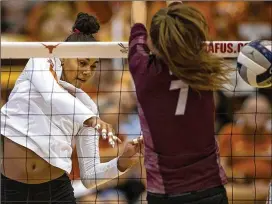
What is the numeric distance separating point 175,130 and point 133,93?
2.54m

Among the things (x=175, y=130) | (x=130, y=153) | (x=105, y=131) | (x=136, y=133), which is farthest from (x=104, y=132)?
(x=136, y=133)

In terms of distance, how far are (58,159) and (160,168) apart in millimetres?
915

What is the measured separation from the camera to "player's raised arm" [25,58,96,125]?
3.20m

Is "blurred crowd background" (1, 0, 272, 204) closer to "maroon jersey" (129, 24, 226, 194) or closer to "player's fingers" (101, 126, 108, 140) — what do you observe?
"player's fingers" (101, 126, 108, 140)

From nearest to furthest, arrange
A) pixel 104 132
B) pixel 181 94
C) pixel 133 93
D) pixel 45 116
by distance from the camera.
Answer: pixel 181 94, pixel 104 132, pixel 45 116, pixel 133 93

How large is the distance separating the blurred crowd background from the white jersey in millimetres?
1102

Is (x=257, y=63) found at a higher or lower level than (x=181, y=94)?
higher

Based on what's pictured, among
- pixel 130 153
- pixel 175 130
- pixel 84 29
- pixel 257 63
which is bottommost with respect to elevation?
pixel 130 153

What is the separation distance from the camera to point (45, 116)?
330cm

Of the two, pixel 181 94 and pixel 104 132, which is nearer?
pixel 181 94

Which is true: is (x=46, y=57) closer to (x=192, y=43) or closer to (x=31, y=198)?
(x=31, y=198)

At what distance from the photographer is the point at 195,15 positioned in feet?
7.89

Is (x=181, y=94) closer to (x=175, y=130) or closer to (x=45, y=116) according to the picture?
(x=175, y=130)

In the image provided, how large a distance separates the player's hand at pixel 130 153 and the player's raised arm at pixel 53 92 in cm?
25
